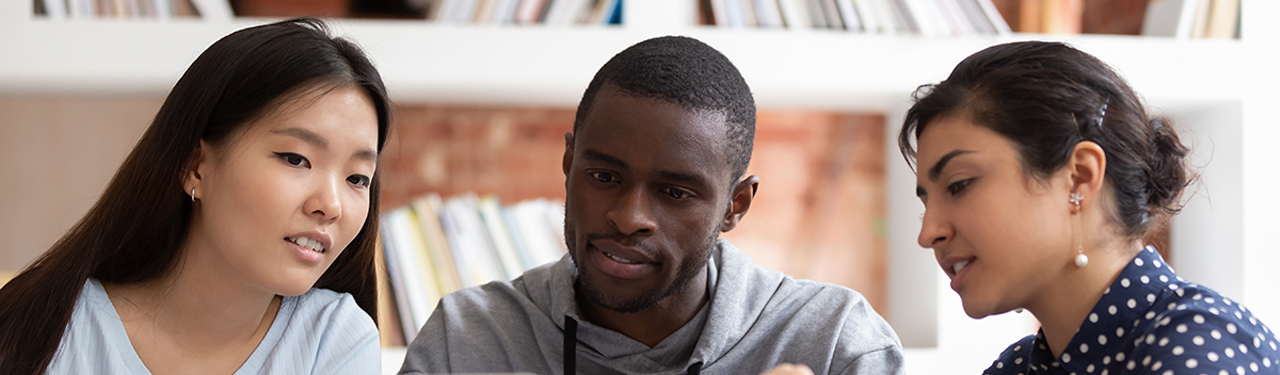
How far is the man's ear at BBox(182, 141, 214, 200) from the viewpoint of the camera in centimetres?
109

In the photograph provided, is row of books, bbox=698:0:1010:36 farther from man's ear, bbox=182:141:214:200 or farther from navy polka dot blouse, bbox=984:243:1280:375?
man's ear, bbox=182:141:214:200

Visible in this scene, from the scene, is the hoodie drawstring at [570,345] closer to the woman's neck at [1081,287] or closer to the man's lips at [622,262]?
the man's lips at [622,262]

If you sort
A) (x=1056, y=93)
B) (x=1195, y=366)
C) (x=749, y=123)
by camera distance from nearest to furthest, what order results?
1. (x=1195, y=366)
2. (x=1056, y=93)
3. (x=749, y=123)

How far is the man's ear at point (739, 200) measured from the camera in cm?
121

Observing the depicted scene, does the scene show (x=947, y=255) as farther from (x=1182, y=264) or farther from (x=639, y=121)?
(x=1182, y=264)

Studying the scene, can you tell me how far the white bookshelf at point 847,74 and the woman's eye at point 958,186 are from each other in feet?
1.67

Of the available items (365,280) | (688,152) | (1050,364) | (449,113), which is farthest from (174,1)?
(1050,364)

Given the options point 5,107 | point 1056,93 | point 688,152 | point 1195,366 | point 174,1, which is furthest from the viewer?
point 5,107

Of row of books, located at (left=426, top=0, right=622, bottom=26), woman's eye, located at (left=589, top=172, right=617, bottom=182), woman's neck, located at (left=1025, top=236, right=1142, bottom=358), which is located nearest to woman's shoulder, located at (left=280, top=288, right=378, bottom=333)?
woman's eye, located at (left=589, top=172, right=617, bottom=182)

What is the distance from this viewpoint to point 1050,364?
41.7 inches

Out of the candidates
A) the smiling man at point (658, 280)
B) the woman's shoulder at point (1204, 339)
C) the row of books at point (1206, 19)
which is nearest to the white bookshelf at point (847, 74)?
the row of books at point (1206, 19)

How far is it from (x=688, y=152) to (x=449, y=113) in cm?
117

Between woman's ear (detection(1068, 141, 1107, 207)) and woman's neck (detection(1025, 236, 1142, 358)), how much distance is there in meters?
0.07

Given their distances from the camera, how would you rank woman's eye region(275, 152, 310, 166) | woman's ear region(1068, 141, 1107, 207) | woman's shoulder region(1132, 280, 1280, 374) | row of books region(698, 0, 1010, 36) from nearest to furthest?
woman's shoulder region(1132, 280, 1280, 374) < woman's ear region(1068, 141, 1107, 207) < woman's eye region(275, 152, 310, 166) < row of books region(698, 0, 1010, 36)
